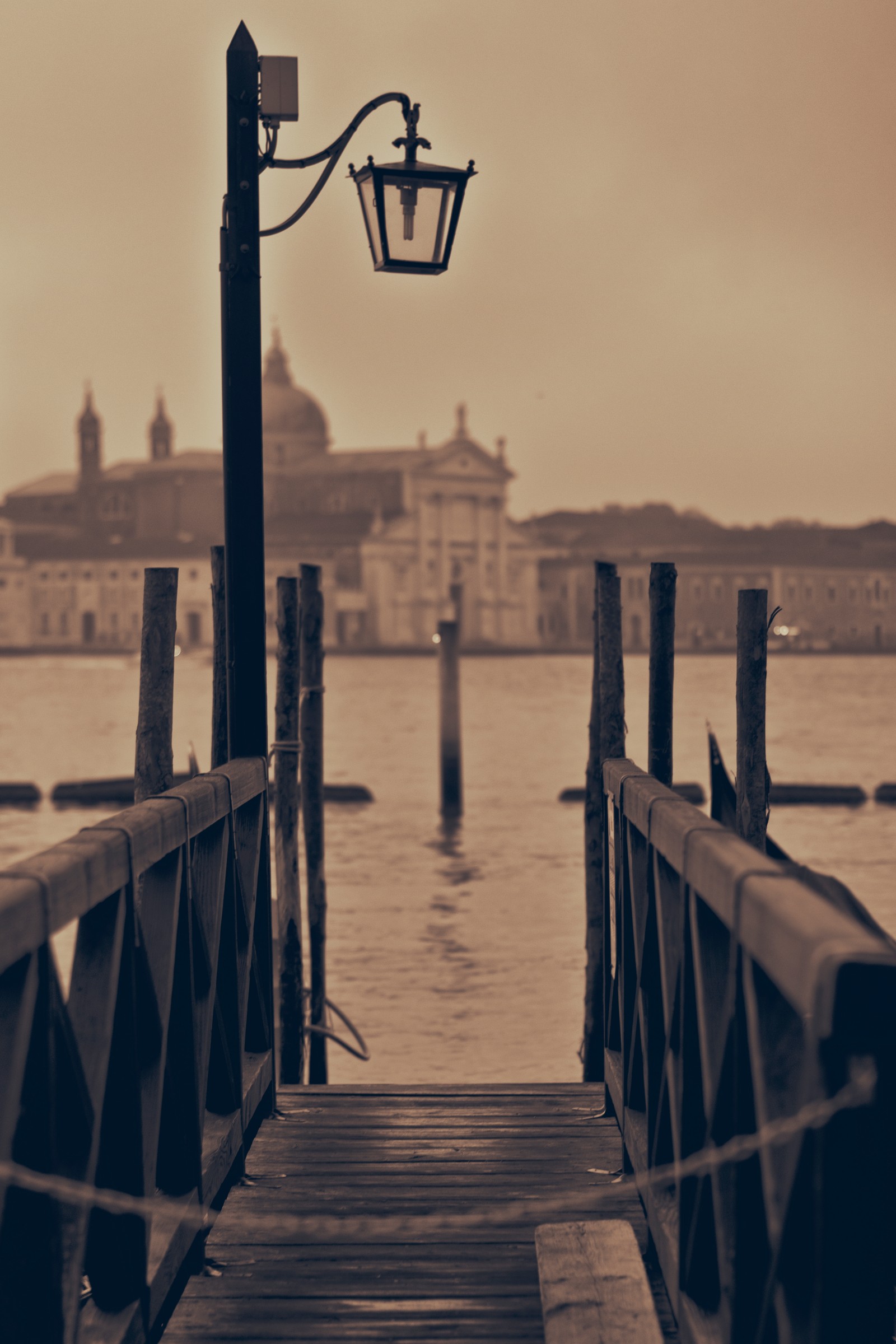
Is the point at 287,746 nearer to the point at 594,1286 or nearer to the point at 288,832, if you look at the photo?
the point at 288,832

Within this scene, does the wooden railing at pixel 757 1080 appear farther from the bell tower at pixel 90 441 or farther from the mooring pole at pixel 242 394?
the bell tower at pixel 90 441

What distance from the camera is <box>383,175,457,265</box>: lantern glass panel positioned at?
15.1ft

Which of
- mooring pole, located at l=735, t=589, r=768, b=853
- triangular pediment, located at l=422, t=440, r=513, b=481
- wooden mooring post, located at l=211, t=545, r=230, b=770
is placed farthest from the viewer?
triangular pediment, located at l=422, t=440, r=513, b=481

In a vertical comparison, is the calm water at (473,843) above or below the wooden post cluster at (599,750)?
below

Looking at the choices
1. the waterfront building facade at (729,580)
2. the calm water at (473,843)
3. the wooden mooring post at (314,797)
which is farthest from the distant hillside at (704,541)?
the wooden mooring post at (314,797)

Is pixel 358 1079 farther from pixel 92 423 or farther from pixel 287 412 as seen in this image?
pixel 92 423

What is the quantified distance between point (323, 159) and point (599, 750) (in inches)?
78.9

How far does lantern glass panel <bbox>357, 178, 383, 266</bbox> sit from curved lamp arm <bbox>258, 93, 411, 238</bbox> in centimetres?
12

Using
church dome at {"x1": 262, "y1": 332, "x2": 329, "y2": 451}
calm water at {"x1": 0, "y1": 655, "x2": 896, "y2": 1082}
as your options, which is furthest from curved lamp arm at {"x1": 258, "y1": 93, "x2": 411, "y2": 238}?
church dome at {"x1": 262, "y1": 332, "x2": 329, "y2": 451}

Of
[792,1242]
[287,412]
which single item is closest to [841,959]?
[792,1242]

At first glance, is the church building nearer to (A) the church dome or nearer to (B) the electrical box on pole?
(A) the church dome

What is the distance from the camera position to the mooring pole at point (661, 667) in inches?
192

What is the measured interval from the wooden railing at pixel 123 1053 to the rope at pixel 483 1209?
0.02 m

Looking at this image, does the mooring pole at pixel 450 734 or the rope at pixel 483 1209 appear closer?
the rope at pixel 483 1209
